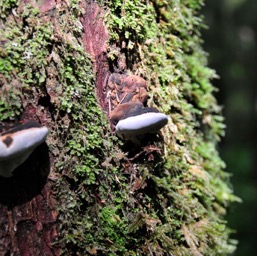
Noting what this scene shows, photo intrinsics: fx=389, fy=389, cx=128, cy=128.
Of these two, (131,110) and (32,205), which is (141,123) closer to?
(131,110)

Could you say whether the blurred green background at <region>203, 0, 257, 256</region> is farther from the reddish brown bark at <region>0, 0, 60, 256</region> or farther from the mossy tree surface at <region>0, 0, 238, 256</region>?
the reddish brown bark at <region>0, 0, 60, 256</region>

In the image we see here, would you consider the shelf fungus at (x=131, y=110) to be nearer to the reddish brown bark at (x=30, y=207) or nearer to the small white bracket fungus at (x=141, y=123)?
the small white bracket fungus at (x=141, y=123)

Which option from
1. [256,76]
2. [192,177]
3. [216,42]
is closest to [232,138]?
[256,76]

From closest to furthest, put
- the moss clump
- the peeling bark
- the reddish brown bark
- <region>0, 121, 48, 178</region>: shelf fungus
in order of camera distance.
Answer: <region>0, 121, 48, 178</region>: shelf fungus → the reddish brown bark → the peeling bark → the moss clump

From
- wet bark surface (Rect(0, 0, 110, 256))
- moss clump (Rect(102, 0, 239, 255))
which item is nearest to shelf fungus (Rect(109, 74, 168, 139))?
moss clump (Rect(102, 0, 239, 255))

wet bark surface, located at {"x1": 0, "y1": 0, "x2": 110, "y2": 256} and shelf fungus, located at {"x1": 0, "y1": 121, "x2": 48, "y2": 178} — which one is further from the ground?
shelf fungus, located at {"x1": 0, "y1": 121, "x2": 48, "y2": 178}

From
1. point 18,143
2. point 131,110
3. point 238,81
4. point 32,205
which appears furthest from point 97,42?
point 238,81
